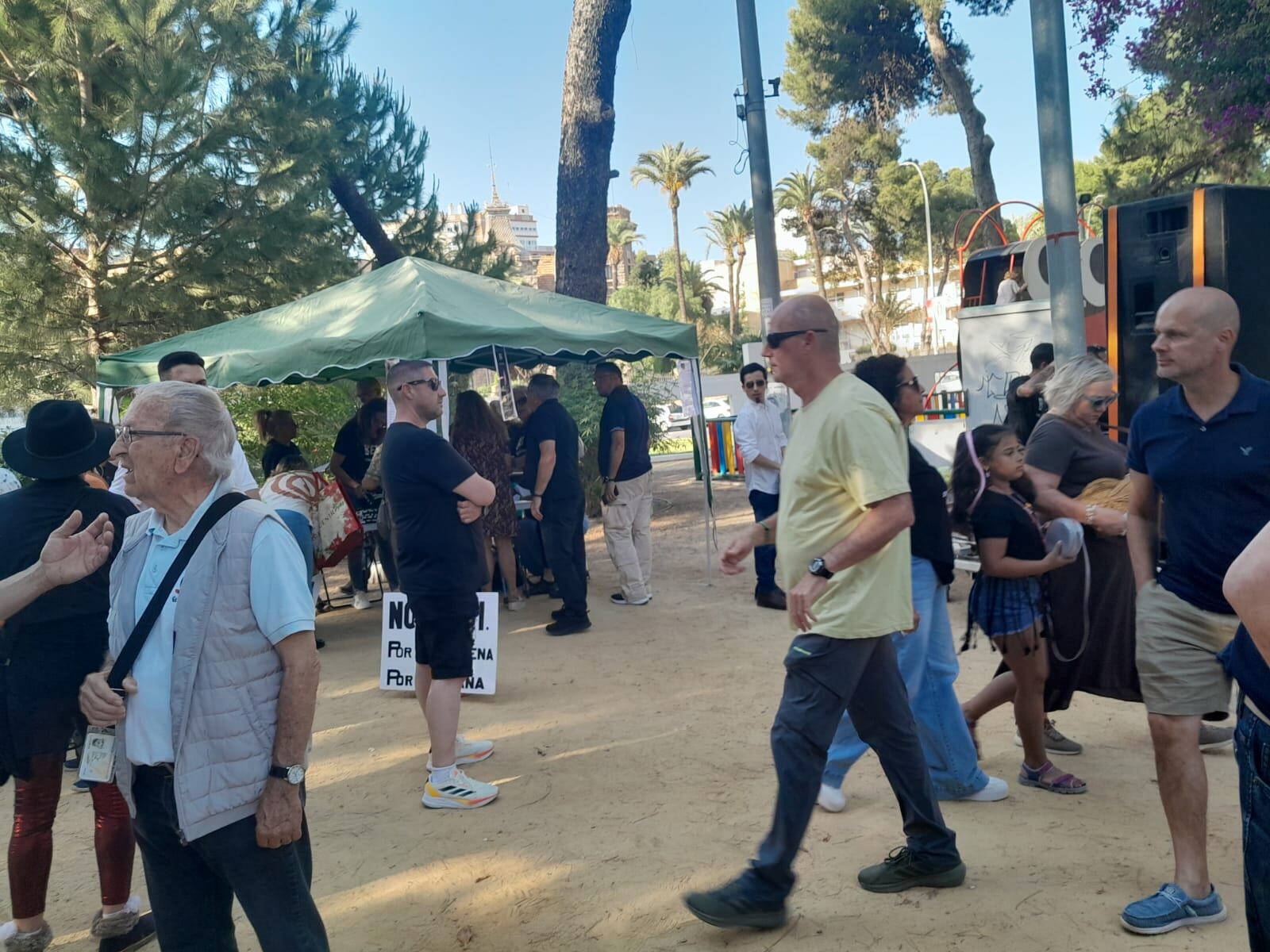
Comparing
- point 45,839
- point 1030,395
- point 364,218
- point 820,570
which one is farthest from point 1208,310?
point 364,218

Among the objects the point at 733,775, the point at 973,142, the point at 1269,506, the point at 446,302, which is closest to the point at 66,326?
the point at 446,302

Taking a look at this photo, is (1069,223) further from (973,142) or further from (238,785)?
(973,142)

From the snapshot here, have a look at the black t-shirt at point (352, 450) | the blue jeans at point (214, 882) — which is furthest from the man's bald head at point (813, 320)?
the black t-shirt at point (352, 450)

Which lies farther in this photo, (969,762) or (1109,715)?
(1109,715)

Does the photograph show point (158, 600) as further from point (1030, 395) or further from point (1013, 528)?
point (1030, 395)

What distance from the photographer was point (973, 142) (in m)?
19.4

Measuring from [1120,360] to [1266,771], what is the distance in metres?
6.20

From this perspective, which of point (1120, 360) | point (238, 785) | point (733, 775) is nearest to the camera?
point (238, 785)

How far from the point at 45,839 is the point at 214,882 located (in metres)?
1.30

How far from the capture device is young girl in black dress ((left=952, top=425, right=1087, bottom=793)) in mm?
3768

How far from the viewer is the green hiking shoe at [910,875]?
10.4ft

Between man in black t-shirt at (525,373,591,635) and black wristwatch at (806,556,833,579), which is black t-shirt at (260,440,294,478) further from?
black wristwatch at (806,556,833,579)

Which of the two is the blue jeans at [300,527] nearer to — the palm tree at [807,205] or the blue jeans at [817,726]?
the blue jeans at [817,726]

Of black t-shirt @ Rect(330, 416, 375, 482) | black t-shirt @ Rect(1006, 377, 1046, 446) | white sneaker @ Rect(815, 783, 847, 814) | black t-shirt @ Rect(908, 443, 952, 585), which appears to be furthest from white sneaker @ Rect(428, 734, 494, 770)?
black t-shirt @ Rect(1006, 377, 1046, 446)
